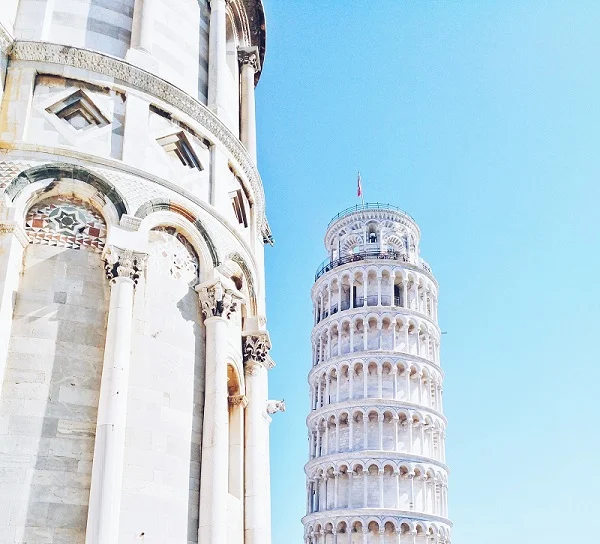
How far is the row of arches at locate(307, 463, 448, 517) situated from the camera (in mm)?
56094

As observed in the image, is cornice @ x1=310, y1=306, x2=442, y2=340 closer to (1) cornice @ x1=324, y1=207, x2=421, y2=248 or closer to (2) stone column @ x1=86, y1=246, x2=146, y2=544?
(1) cornice @ x1=324, y1=207, x2=421, y2=248

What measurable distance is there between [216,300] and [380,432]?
45.4 metres

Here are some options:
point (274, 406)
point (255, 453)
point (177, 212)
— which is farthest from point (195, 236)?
point (274, 406)

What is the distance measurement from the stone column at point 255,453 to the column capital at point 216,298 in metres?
2.01

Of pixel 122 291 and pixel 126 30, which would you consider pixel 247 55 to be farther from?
pixel 122 291

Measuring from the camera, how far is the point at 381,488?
184 ft

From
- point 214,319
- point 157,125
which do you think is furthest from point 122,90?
point 214,319

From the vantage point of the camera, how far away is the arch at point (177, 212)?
1390 centimetres

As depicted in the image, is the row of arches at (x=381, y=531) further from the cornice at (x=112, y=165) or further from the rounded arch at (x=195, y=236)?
the rounded arch at (x=195, y=236)

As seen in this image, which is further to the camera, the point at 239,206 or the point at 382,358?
the point at 382,358

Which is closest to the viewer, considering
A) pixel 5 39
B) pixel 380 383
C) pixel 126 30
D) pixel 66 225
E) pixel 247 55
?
pixel 66 225

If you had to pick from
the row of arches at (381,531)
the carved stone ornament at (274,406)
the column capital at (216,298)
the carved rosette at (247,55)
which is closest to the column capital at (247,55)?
the carved rosette at (247,55)

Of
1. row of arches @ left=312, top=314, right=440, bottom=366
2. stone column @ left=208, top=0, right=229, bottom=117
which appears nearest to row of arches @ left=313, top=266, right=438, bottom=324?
row of arches @ left=312, top=314, right=440, bottom=366

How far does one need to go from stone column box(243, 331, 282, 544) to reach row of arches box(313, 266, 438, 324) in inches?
1855
